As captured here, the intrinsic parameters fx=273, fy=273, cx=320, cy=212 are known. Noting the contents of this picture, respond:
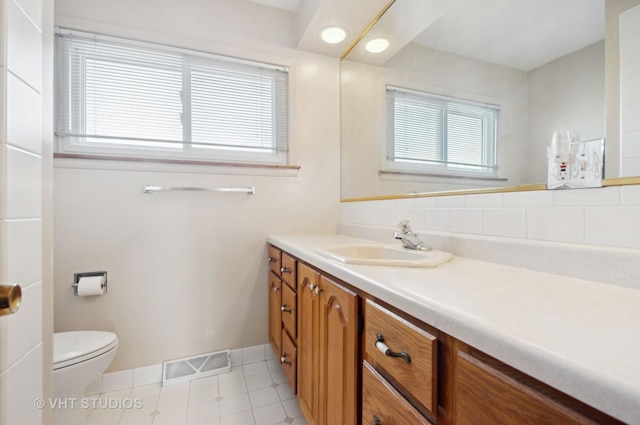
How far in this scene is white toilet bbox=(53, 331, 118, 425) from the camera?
114 centimetres

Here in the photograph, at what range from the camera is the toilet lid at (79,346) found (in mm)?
1161

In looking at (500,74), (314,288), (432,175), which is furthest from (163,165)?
(500,74)

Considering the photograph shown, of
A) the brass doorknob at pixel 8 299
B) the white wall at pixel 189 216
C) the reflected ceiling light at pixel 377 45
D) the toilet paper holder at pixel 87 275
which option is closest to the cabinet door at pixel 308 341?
the white wall at pixel 189 216

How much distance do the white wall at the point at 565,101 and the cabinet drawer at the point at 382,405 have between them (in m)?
0.80

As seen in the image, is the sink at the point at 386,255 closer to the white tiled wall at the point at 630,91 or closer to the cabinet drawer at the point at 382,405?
the cabinet drawer at the point at 382,405

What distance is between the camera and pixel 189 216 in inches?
68.4

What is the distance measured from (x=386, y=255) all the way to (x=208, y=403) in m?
1.25

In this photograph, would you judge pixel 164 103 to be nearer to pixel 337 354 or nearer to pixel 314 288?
pixel 314 288

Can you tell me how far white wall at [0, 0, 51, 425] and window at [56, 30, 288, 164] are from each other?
1124 millimetres

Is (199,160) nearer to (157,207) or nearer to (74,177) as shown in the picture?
(157,207)

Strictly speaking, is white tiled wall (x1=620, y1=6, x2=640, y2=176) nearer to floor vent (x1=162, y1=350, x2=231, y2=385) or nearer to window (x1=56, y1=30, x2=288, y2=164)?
window (x1=56, y1=30, x2=288, y2=164)

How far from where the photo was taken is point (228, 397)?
60.1 inches

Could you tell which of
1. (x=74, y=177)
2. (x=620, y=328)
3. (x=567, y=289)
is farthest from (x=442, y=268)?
(x=74, y=177)

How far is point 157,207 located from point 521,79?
1.92 meters
